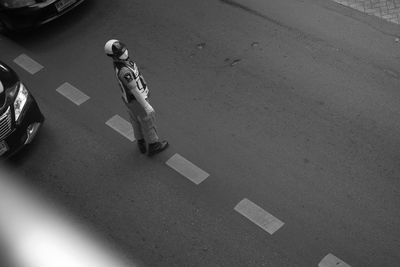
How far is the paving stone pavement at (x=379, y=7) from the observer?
346 inches

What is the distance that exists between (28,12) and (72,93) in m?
1.79

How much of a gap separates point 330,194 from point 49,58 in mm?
5065

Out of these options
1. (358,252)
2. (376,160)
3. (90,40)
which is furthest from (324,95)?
(90,40)

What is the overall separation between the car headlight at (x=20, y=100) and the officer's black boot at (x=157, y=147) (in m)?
1.71

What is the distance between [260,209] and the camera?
6324mm

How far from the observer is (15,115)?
706 cm

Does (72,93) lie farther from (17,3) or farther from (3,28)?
(3,28)

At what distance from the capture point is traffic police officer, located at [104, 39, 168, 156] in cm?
618

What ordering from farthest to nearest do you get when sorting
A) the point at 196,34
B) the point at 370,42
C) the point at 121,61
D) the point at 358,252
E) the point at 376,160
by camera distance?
the point at 196,34
the point at 370,42
the point at 376,160
the point at 121,61
the point at 358,252

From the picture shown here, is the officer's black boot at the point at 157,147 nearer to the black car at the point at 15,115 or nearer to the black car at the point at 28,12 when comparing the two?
the black car at the point at 15,115

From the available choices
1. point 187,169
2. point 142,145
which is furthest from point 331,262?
point 142,145

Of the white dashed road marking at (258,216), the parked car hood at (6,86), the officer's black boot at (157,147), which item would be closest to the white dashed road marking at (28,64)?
the parked car hood at (6,86)

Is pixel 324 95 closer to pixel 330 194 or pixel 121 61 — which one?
pixel 330 194

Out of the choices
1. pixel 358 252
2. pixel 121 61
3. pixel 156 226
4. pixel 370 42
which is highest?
pixel 121 61
